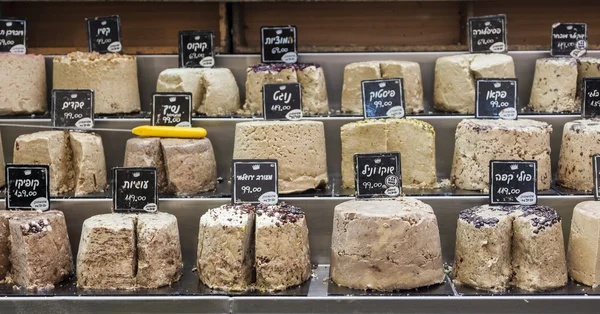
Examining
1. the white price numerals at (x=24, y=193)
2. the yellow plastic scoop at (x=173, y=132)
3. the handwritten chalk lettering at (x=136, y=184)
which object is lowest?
the white price numerals at (x=24, y=193)

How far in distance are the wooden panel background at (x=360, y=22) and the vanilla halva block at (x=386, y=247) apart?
1.41 metres

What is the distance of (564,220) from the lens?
2.51 metres

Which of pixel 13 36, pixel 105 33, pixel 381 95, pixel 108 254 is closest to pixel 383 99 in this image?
pixel 381 95

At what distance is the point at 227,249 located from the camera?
7.23 feet

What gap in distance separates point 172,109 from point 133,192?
45 centimetres

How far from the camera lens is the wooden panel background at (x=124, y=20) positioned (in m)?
3.48

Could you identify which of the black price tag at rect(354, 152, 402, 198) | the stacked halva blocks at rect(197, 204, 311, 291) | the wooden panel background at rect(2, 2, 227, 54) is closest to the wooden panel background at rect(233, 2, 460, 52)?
the wooden panel background at rect(2, 2, 227, 54)

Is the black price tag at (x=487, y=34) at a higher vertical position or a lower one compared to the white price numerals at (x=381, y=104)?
higher

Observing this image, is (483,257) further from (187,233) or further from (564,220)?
(187,233)

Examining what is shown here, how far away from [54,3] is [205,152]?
1.36m

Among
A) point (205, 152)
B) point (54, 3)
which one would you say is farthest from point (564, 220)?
point (54, 3)

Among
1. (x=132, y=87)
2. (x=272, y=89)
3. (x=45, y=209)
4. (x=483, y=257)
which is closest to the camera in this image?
(x=483, y=257)

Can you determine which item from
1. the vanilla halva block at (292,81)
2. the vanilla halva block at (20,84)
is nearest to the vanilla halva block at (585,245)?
the vanilla halva block at (292,81)

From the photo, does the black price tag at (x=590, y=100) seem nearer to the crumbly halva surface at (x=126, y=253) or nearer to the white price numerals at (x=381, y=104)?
the white price numerals at (x=381, y=104)
